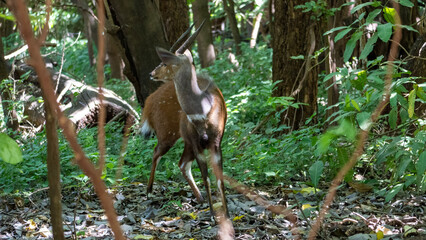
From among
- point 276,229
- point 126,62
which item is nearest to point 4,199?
point 276,229

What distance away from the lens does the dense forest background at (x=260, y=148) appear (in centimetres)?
370

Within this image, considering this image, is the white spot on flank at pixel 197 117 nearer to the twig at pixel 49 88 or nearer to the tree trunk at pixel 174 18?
the twig at pixel 49 88

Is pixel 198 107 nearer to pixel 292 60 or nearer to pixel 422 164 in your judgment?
pixel 422 164

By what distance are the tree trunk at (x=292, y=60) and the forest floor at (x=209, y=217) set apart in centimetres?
259

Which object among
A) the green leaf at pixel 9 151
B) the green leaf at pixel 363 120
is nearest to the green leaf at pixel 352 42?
the green leaf at pixel 363 120

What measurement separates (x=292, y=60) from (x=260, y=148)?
6.27 ft

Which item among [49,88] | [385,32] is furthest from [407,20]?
[49,88]

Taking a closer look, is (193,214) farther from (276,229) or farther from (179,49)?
(179,49)

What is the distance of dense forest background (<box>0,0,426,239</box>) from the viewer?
3695 mm

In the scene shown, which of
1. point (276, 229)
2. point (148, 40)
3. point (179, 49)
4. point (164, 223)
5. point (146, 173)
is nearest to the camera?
point (276, 229)

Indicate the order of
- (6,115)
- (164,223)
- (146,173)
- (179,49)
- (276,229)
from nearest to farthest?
(276,229)
(164,223)
(179,49)
(146,173)
(6,115)

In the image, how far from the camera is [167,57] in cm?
549

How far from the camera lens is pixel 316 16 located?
26.7 ft

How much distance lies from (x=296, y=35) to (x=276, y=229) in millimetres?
4472
